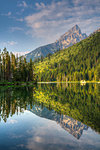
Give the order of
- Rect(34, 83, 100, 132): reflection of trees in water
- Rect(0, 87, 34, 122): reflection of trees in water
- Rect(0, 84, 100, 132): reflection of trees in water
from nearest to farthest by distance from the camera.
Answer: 1. Rect(34, 83, 100, 132): reflection of trees in water
2. Rect(0, 84, 100, 132): reflection of trees in water
3. Rect(0, 87, 34, 122): reflection of trees in water

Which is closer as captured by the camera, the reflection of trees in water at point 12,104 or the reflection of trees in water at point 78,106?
the reflection of trees in water at point 78,106

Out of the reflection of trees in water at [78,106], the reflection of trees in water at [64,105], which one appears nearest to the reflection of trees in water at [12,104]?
the reflection of trees in water at [64,105]

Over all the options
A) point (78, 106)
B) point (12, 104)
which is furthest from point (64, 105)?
point (12, 104)

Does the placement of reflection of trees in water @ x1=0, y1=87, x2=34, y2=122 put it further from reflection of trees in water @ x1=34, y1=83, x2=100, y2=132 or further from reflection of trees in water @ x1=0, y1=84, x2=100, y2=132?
reflection of trees in water @ x1=34, y1=83, x2=100, y2=132

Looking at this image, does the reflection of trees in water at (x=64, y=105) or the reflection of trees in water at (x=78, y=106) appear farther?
the reflection of trees in water at (x=64, y=105)

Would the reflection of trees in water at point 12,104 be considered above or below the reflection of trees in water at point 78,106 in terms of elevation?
above

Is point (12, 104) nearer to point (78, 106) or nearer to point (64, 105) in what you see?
point (64, 105)

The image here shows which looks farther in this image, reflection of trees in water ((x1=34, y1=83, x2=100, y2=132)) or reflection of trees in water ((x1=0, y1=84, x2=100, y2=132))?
reflection of trees in water ((x1=0, y1=84, x2=100, y2=132))

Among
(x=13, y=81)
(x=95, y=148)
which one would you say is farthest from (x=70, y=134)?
(x=13, y=81)

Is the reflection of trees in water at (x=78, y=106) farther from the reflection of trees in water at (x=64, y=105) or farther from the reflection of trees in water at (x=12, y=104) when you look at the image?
the reflection of trees in water at (x=12, y=104)

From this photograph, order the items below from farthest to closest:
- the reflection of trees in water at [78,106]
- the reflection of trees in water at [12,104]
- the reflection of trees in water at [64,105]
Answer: the reflection of trees in water at [12,104] < the reflection of trees in water at [64,105] < the reflection of trees in water at [78,106]

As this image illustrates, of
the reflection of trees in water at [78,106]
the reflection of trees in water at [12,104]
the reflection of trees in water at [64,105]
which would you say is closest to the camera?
the reflection of trees in water at [78,106]

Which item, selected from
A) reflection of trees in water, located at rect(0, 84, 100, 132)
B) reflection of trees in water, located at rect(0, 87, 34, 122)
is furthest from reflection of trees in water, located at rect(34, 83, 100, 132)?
reflection of trees in water, located at rect(0, 87, 34, 122)

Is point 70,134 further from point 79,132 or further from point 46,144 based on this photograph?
point 46,144
